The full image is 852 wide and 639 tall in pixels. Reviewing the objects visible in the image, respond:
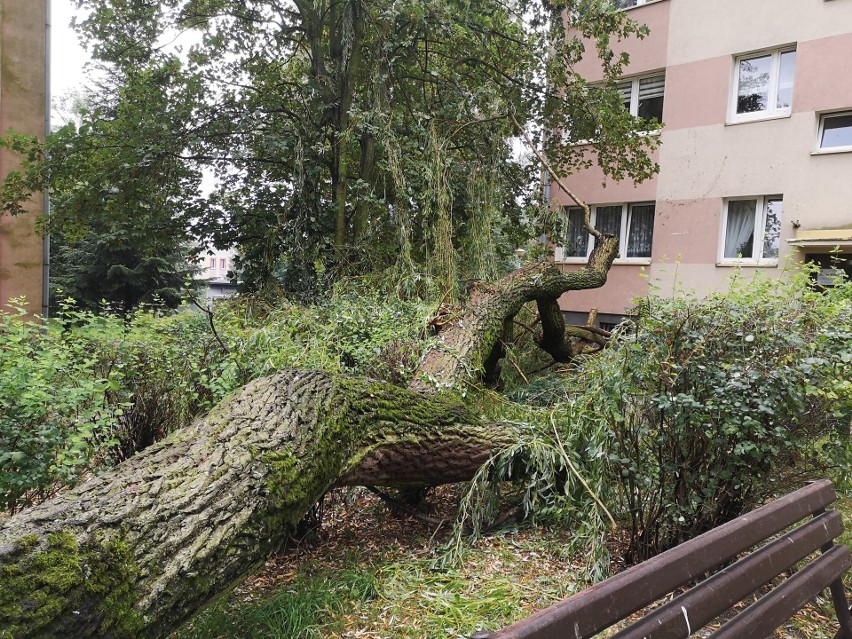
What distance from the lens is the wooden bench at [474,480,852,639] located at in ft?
3.68

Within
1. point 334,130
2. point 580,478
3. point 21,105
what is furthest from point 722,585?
point 21,105

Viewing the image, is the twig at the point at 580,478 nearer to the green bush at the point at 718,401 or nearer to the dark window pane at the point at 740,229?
the green bush at the point at 718,401

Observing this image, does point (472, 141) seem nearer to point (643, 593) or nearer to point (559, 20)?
point (559, 20)

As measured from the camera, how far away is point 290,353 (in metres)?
4.39

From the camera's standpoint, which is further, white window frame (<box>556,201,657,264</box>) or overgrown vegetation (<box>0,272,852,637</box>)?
white window frame (<box>556,201,657,264</box>)

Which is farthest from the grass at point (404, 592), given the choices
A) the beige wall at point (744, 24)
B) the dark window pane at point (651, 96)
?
the dark window pane at point (651, 96)

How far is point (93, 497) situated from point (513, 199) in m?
8.42

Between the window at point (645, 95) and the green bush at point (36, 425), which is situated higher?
the window at point (645, 95)

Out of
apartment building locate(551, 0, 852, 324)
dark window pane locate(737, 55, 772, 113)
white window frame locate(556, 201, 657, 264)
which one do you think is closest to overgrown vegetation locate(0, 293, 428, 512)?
apartment building locate(551, 0, 852, 324)

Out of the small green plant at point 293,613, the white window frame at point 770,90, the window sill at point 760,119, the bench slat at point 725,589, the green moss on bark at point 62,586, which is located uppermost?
the white window frame at point 770,90

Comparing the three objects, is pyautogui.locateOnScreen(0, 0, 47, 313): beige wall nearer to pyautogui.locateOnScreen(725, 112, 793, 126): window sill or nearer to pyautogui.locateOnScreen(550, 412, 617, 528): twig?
pyautogui.locateOnScreen(550, 412, 617, 528): twig

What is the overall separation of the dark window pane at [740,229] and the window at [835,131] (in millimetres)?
1646

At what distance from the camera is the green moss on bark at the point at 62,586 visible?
1544mm

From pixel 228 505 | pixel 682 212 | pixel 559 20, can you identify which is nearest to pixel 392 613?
pixel 228 505
